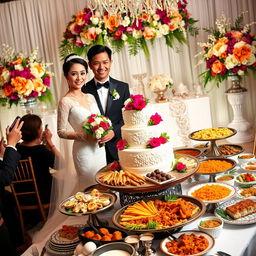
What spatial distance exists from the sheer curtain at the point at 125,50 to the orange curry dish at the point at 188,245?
229 inches

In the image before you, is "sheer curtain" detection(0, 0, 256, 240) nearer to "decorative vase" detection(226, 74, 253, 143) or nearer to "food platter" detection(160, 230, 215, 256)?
"decorative vase" detection(226, 74, 253, 143)

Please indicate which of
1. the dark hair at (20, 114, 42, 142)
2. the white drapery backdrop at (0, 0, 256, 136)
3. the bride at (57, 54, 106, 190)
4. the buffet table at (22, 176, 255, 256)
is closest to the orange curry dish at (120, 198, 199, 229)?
the buffet table at (22, 176, 255, 256)

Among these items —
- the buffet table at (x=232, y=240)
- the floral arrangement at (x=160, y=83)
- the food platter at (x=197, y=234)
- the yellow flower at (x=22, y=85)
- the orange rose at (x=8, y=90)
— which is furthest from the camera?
the floral arrangement at (x=160, y=83)

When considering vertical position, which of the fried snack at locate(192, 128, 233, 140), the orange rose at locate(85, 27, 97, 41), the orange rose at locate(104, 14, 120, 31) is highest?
the orange rose at locate(104, 14, 120, 31)

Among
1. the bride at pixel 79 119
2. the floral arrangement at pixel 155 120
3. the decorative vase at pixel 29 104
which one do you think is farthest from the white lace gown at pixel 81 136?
the decorative vase at pixel 29 104

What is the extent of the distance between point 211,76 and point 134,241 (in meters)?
5.31

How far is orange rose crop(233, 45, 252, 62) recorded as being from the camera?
6637 mm

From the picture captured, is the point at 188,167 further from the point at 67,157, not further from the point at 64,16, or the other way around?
the point at 64,16

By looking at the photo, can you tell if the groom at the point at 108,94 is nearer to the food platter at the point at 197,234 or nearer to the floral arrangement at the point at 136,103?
the floral arrangement at the point at 136,103

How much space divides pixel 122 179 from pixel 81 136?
45.4 inches

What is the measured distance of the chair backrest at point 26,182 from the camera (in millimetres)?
4465

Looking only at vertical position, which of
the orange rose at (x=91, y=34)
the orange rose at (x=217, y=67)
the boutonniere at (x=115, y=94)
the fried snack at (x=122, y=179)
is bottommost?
the fried snack at (x=122, y=179)

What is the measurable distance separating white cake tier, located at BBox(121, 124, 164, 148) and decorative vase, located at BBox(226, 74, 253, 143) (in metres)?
4.43

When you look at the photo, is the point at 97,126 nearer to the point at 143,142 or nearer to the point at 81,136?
the point at 81,136
